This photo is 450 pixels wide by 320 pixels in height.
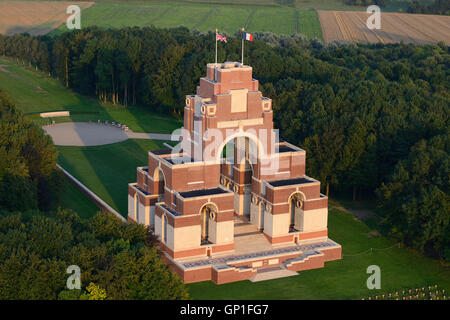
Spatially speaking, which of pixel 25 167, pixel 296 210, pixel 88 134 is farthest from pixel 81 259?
pixel 88 134

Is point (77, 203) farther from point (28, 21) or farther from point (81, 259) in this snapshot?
point (28, 21)

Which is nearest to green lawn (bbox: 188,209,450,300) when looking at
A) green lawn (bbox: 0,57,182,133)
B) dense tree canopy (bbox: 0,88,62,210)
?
dense tree canopy (bbox: 0,88,62,210)

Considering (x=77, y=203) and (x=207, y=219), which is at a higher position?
(x=207, y=219)

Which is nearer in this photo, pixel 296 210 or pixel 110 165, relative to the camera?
pixel 296 210

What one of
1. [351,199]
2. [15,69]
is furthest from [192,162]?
[15,69]

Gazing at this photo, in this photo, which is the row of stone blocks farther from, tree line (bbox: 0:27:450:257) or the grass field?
tree line (bbox: 0:27:450:257)

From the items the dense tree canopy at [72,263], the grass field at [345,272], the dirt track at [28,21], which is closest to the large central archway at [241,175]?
the grass field at [345,272]

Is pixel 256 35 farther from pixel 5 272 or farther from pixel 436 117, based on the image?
pixel 5 272
